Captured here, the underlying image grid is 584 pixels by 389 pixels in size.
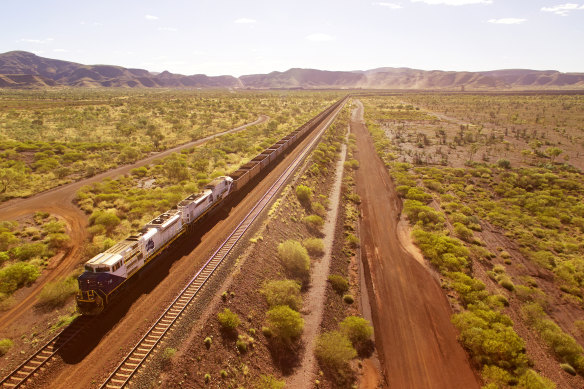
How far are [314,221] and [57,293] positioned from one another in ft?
78.0

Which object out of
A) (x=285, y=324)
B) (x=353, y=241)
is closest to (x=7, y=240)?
A: (x=285, y=324)

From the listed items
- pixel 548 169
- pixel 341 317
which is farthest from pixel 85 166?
pixel 548 169

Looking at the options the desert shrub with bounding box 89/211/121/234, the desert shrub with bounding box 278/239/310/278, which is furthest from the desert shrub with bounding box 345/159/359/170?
the desert shrub with bounding box 89/211/121/234

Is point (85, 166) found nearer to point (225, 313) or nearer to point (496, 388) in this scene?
point (225, 313)

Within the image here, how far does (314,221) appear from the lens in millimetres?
32781

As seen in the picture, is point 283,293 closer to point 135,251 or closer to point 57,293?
point 135,251

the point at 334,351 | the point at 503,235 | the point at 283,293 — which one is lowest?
the point at 334,351

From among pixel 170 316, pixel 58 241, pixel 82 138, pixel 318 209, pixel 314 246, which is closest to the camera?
pixel 170 316

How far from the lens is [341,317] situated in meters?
21.0

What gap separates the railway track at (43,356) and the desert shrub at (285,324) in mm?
11431

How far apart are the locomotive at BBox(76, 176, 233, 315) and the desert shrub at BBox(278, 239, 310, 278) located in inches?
369

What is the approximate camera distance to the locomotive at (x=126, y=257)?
54.6 feet

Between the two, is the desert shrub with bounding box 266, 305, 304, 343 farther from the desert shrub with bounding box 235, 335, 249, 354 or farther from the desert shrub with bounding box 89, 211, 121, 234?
the desert shrub with bounding box 89, 211, 121, 234

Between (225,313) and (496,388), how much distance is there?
16502 mm
